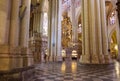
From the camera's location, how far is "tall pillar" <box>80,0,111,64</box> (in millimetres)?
9516

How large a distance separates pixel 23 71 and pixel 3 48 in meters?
0.72

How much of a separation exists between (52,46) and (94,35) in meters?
6.81

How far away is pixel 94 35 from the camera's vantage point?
9852 mm

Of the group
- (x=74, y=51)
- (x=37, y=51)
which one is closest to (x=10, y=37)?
(x=37, y=51)

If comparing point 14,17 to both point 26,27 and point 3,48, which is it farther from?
point 3,48

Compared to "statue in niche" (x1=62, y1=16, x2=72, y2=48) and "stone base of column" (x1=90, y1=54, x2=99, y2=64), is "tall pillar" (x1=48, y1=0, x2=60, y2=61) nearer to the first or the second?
"stone base of column" (x1=90, y1=54, x2=99, y2=64)

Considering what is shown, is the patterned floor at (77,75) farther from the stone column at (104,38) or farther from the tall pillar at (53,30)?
the tall pillar at (53,30)

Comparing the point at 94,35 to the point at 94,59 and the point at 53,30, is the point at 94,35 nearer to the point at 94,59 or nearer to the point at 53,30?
the point at 94,59

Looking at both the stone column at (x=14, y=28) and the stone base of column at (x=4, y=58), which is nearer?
the stone base of column at (x=4, y=58)

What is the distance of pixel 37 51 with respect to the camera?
1931 cm

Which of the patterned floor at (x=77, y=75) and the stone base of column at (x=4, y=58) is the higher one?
the stone base of column at (x=4, y=58)

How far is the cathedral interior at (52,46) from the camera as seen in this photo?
3436mm

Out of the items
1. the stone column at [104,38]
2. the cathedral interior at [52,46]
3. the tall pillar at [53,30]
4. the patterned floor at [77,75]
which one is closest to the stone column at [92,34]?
the cathedral interior at [52,46]

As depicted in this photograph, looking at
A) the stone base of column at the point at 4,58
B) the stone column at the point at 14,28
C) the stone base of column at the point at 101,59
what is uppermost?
the stone column at the point at 14,28
